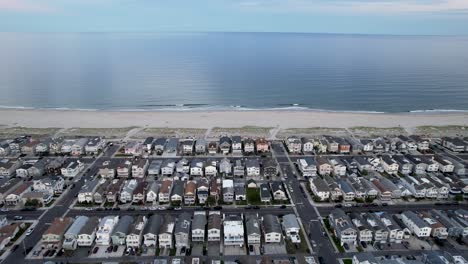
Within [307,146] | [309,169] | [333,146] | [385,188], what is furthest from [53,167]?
[385,188]

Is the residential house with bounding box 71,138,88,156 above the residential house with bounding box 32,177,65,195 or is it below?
above

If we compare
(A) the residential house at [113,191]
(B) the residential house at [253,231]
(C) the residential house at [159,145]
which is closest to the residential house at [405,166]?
(B) the residential house at [253,231]

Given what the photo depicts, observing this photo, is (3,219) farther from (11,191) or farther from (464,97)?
(464,97)

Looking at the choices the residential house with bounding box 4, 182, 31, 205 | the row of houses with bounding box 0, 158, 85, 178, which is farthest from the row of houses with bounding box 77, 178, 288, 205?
the residential house with bounding box 4, 182, 31, 205

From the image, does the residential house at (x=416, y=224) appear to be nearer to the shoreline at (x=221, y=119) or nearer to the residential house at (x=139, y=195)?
the residential house at (x=139, y=195)

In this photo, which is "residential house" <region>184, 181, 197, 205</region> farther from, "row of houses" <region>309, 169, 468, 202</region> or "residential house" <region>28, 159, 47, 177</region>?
"residential house" <region>28, 159, 47, 177</region>

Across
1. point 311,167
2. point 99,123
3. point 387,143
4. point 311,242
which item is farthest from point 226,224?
point 99,123
